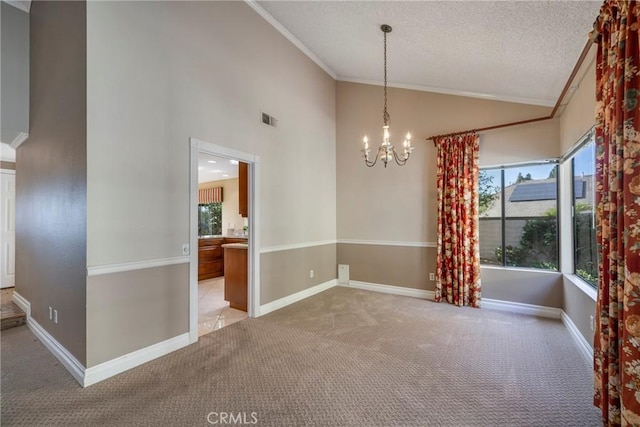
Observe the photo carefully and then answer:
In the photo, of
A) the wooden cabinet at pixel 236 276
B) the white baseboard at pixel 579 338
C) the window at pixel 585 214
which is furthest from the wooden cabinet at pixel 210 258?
the window at pixel 585 214

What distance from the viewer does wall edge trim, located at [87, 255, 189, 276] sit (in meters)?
2.41

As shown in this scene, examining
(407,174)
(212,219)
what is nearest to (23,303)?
(407,174)

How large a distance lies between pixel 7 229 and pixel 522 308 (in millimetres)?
9106

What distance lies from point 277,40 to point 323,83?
1.27m

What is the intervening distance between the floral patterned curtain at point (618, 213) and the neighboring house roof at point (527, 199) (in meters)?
2.41

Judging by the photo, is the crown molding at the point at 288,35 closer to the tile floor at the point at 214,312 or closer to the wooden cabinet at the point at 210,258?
the tile floor at the point at 214,312

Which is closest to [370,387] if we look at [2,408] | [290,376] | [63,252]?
[290,376]

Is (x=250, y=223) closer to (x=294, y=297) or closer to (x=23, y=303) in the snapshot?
(x=294, y=297)

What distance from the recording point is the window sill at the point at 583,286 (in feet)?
9.08

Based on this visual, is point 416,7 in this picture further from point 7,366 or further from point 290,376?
point 7,366

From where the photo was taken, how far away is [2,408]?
6.77ft

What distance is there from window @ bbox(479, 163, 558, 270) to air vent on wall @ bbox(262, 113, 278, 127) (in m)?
3.34

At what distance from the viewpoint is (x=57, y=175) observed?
2.82 meters

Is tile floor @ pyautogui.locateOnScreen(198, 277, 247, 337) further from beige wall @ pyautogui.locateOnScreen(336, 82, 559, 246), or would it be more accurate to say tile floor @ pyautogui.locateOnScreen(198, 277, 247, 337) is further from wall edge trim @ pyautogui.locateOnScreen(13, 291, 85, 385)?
beige wall @ pyautogui.locateOnScreen(336, 82, 559, 246)
